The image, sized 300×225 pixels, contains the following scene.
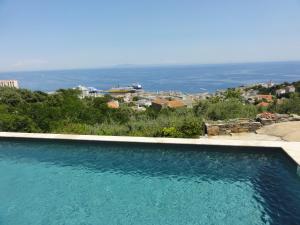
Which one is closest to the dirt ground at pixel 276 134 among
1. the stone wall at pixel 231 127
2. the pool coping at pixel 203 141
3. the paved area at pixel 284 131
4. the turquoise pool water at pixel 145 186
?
the paved area at pixel 284 131

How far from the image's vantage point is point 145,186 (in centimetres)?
568

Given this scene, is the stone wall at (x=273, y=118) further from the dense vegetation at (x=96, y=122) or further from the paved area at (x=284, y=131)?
the dense vegetation at (x=96, y=122)

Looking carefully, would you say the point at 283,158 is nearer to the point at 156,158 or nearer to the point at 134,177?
the point at 156,158

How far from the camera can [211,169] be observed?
6.28 meters

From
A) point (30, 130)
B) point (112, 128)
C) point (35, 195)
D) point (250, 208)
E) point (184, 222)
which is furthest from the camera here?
point (30, 130)

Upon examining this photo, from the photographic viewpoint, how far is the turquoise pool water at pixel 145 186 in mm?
4562

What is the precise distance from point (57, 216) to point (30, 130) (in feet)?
19.3

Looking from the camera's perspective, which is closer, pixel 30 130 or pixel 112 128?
pixel 112 128

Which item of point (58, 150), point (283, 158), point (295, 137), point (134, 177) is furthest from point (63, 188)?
point (295, 137)

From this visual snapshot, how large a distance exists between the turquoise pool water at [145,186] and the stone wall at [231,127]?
131cm

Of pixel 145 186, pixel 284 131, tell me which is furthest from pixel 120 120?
pixel 284 131

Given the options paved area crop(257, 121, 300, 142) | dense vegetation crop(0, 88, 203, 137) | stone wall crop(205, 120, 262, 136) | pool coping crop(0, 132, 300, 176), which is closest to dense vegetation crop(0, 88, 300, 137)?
dense vegetation crop(0, 88, 203, 137)

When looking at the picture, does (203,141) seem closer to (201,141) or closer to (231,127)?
(201,141)

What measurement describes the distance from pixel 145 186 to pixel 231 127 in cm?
386
